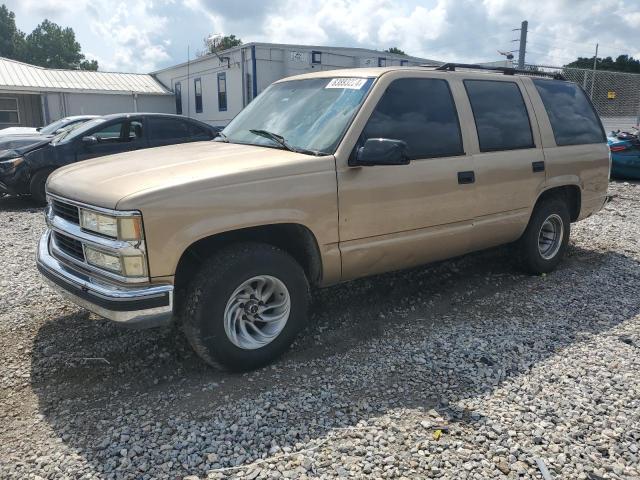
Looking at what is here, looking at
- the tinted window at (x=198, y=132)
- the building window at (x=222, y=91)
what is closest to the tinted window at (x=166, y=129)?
the tinted window at (x=198, y=132)

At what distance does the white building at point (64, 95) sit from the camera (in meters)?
25.3

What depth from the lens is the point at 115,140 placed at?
9.40 m

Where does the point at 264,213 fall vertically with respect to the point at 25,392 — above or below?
above

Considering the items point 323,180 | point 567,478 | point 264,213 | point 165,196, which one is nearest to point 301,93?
point 323,180

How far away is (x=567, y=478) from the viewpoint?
2596 millimetres

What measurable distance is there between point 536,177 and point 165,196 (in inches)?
143

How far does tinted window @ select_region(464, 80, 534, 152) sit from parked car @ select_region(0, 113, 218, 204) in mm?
6447

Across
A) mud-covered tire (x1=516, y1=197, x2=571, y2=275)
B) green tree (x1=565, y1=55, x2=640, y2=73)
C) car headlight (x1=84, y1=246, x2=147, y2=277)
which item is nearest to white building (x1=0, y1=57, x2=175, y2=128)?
mud-covered tire (x1=516, y1=197, x2=571, y2=275)

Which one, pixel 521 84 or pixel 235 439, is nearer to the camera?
pixel 235 439

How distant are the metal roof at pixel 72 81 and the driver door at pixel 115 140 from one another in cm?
1845

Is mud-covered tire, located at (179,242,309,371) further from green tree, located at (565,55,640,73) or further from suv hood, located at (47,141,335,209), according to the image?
green tree, located at (565,55,640,73)

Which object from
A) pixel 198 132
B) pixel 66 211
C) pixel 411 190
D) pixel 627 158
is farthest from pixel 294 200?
pixel 627 158

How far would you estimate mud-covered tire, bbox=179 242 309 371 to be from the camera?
3.21m

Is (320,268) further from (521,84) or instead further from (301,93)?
(521,84)
